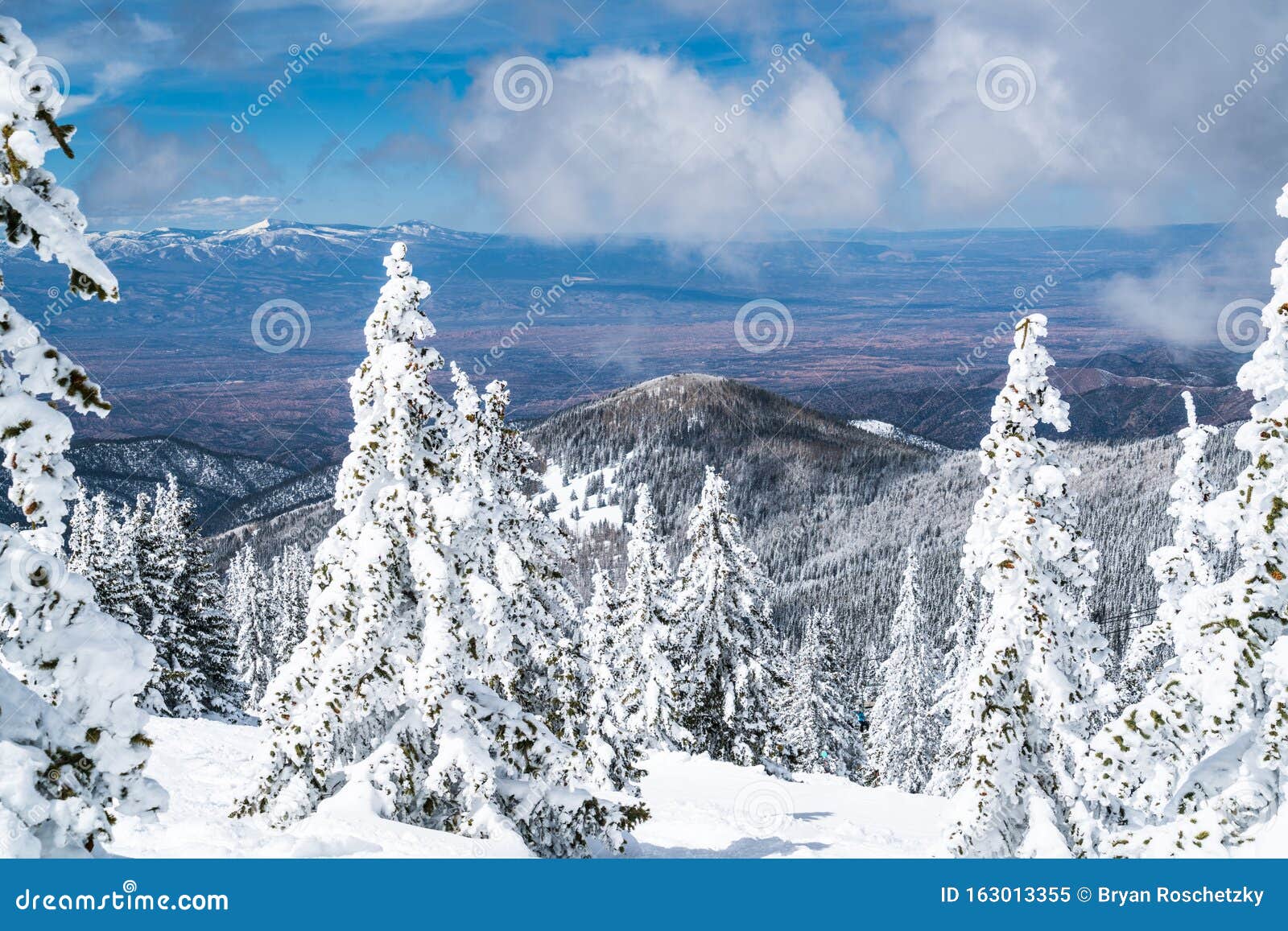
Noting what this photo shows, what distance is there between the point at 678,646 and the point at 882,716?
38.5 metres

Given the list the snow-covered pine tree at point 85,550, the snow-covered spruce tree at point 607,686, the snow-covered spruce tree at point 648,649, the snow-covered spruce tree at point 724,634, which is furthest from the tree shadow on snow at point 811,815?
the snow-covered pine tree at point 85,550

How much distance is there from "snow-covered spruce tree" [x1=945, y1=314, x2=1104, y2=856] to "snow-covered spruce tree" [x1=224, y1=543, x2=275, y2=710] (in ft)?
160

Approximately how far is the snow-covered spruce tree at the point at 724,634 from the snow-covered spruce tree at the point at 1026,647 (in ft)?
53.1

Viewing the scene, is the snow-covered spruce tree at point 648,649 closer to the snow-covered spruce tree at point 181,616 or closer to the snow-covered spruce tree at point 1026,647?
the snow-covered spruce tree at point 181,616

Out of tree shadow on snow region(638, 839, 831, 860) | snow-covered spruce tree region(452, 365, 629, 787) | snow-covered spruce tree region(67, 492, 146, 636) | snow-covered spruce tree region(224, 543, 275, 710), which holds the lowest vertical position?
tree shadow on snow region(638, 839, 831, 860)

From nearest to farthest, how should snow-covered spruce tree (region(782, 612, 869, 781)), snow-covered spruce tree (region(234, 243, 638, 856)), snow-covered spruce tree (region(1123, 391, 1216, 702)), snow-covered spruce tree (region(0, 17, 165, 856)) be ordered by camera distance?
snow-covered spruce tree (region(0, 17, 165, 856)) < snow-covered spruce tree (region(234, 243, 638, 856)) < snow-covered spruce tree (region(1123, 391, 1216, 702)) < snow-covered spruce tree (region(782, 612, 869, 781))

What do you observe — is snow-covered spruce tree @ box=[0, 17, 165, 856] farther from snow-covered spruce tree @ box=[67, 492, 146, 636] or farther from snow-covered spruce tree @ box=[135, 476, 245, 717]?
snow-covered spruce tree @ box=[135, 476, 245, 717]

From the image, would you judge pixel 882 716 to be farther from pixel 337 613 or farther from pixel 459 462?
pixel 337 613

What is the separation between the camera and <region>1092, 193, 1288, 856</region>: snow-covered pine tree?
8836 mm

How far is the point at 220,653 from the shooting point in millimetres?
33156

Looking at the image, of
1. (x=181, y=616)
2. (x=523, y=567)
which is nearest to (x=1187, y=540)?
(x=523, y=567)

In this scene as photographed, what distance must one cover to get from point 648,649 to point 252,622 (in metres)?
49.6

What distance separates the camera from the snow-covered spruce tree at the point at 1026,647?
12789mm

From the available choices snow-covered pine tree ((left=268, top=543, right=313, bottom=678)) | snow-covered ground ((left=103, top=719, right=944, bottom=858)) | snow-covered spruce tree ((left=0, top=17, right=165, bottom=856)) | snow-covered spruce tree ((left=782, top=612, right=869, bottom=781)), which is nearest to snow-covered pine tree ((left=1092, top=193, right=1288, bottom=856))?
snow-covered ground ((left=103, top=719, right=944, bottom=858))
